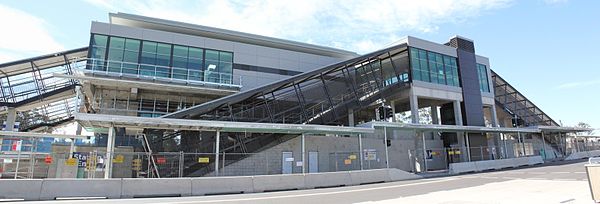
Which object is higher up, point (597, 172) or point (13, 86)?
point (13, 86)

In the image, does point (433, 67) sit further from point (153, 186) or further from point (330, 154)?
point (153, 186)

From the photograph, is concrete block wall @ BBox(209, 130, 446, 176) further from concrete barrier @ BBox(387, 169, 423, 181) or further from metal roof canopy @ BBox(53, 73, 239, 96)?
metal roof canopy @ BBox(53, 73, 239, 96)

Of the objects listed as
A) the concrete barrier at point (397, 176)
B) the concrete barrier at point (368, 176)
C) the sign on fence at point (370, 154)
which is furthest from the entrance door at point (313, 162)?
the concrete barrier at point (397, 176)

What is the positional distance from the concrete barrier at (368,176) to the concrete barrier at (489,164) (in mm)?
7822

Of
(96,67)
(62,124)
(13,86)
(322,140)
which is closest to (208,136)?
(322,140)

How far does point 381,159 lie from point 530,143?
2903 centimetres

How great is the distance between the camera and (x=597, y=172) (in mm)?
8781

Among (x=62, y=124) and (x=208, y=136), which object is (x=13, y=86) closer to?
(x=62, y=124)

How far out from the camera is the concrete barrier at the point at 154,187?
13.6m

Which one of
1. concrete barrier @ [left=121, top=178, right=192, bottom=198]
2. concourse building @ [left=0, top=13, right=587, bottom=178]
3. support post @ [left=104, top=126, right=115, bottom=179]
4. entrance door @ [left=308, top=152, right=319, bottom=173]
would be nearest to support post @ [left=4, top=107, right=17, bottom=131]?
concourse building @ [left=0, top=13, right=587, bottom=178]

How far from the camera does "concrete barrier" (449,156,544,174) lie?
26270 mm

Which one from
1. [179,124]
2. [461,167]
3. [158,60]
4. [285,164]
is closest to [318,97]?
[285,164]

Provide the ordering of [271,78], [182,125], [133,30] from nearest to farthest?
1. [182,125]
2. [133,30]
3. [271,78]

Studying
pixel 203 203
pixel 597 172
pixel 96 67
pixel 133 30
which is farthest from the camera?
pixel 133 30
